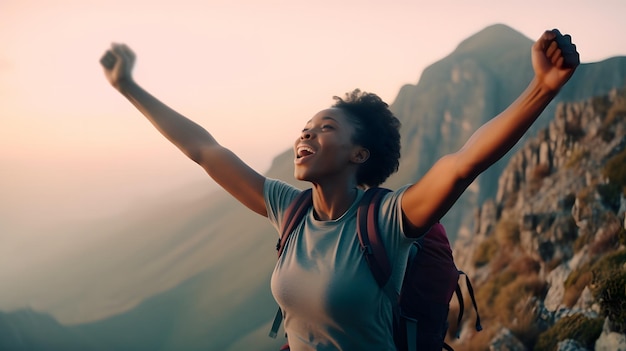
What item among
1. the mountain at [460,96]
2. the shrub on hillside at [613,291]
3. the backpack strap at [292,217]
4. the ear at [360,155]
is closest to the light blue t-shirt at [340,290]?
the backpack strap at [292,217]

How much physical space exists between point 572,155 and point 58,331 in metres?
95.9

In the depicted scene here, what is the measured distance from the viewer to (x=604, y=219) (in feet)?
80.8

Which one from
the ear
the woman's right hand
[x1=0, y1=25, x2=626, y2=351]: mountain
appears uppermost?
the woman's right hand

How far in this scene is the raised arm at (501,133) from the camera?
9.11 feet

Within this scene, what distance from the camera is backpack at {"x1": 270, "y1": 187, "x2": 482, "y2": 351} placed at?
3.35 m

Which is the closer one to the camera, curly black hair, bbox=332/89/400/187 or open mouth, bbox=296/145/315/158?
open mouth, bbox=296/145/315/158

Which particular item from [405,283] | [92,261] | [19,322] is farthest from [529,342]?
[92,261]

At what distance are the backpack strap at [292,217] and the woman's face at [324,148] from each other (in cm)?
13

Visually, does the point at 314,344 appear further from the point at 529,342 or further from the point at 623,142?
the point at 623,142

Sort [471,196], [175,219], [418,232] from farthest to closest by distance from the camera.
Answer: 1. [175,219]
2. [471,196]
3. [418,232]

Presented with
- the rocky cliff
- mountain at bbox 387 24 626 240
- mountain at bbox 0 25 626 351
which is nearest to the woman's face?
the rocky cliff

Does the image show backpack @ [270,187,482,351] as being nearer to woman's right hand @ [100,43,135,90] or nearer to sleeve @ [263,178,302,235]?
sleeve @ [263,178,302,235]

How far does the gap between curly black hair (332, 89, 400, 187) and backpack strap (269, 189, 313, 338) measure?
276 millimetres

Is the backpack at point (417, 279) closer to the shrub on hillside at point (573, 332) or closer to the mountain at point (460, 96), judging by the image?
the shrub on hillside at point (573, 332)
